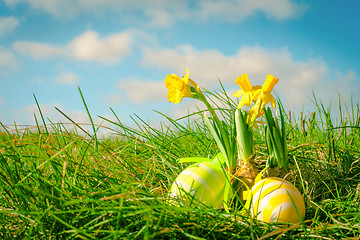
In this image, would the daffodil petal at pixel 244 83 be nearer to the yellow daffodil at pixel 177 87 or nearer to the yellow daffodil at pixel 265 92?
the yellow daffodil at pixel 265 92

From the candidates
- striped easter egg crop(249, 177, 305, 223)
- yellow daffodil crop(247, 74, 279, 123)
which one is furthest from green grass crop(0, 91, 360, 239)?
yellow daffodil crop(247, 74, 279, 123)

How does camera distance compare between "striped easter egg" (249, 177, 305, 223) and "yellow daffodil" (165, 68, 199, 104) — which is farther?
"yellow daffodil" (165, 68, 199, 104)

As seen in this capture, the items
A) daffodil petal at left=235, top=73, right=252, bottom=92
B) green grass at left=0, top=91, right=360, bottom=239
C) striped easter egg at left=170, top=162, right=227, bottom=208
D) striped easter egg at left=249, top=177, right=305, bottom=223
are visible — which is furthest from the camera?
daffodil petal at left=235, top=73, right=252, bottom=92

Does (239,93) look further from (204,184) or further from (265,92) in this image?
(204,184)

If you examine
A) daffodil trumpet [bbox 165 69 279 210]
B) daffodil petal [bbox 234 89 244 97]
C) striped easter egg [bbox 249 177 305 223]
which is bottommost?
striped easter egg [bbox 249 177 305 223]

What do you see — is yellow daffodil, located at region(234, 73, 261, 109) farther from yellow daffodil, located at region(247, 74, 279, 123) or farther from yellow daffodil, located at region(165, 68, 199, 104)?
yellow daffodil, located at region(165, 68, 199, 104)

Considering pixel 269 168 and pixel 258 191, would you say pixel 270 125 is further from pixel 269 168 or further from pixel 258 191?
pixel 258 191

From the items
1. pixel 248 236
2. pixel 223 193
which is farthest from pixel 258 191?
pixel 248 236

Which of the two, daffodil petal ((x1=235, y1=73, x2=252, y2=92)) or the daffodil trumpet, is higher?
daffodil petal ((x1=235, y1=73, x2=252, y2=92))
